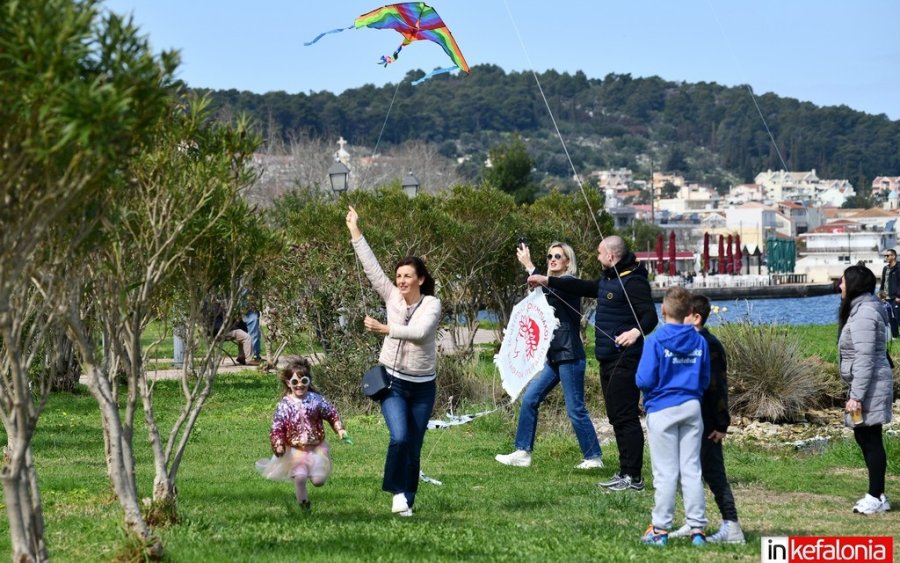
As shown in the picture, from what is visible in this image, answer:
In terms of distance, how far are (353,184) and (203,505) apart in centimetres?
6807

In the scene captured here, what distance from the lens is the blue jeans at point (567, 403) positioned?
11289 mm

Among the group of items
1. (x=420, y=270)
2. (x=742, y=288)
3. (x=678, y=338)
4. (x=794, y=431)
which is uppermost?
(x=420, y=270)

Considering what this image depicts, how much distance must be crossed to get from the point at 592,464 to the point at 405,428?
3193mm

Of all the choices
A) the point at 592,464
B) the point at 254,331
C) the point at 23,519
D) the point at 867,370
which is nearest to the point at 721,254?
the point at 254,331

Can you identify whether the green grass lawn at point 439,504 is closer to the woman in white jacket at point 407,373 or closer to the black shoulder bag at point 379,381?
the woman in white jacket at point 407,373

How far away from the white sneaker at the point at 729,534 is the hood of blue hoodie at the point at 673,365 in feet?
2.49

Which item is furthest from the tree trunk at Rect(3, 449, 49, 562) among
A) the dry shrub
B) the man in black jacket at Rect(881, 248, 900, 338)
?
the man in black jacket at Rect(881, 248, 900, 338)

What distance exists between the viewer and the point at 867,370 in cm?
934

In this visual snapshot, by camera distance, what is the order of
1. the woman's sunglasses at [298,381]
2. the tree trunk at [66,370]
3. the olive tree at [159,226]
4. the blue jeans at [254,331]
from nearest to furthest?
the olive tree at [159,226], the woman's sunglasses at [298,381], the tree trunk at [66,370], the blue jeans at [254,331]

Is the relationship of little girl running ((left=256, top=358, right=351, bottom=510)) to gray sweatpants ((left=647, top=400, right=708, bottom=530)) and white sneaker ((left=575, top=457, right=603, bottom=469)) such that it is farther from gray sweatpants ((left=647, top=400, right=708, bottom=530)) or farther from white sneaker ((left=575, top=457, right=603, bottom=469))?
white sneaker ((left=575, top=457, right=603, bottom=469))

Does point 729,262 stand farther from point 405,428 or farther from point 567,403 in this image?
point 405,428

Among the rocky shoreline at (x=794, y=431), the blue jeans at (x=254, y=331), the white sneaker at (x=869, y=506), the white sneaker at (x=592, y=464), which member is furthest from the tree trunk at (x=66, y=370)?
the white sneaker at (x=869, y=506)

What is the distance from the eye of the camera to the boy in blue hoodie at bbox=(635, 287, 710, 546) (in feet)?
25.6

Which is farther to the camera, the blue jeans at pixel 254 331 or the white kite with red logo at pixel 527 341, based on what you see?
the blue jeans at pixel 254 331
